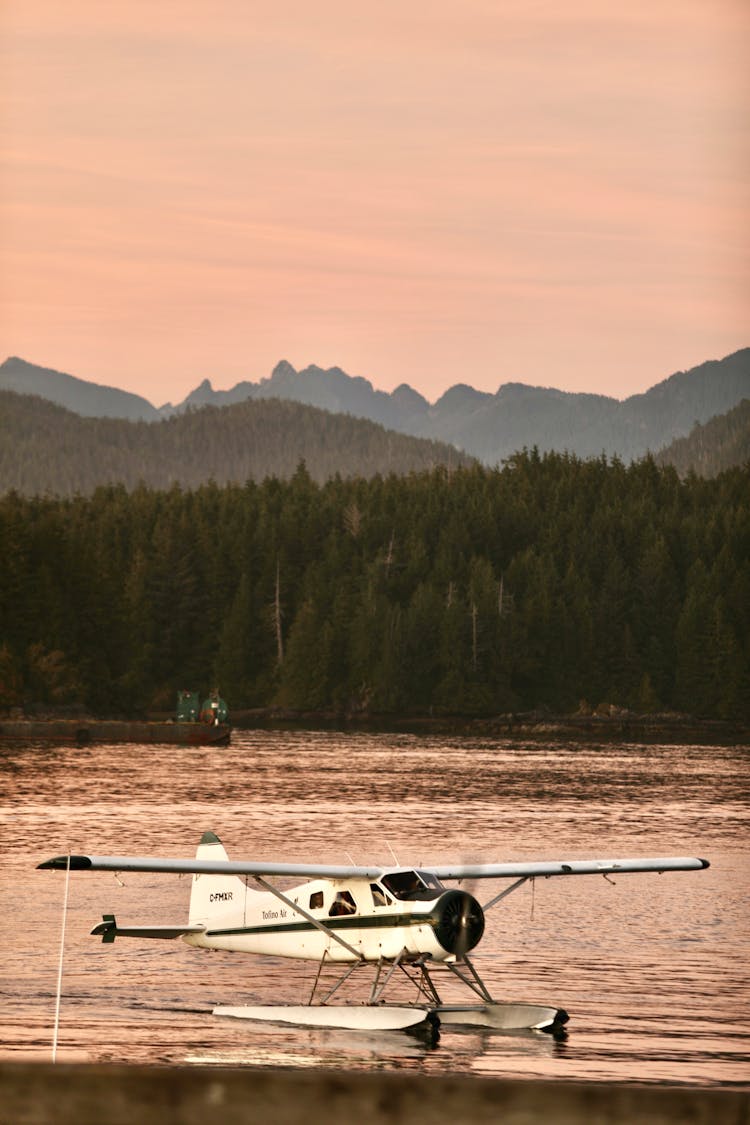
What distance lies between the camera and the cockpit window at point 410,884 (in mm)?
15445

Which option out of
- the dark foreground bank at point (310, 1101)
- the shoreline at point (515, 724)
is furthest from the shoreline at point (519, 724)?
the dark foreground bank at point (310, 1101)

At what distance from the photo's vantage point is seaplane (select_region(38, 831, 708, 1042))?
595 inches

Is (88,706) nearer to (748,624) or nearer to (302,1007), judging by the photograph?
(748,624)

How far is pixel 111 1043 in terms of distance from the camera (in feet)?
53.8

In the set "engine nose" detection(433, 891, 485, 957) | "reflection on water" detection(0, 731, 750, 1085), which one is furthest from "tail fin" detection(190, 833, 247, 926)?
"engine nose" detection(433, 891, 485, 957)

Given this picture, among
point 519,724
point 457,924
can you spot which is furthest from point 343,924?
point 519,724

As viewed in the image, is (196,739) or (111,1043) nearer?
(111,1043)

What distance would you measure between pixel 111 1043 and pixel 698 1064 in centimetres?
625

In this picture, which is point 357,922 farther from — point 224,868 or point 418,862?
point 418,862

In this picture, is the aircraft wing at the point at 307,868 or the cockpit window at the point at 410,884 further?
the cockpit window at the point at 410,884

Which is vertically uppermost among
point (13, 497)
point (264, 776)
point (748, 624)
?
point (13, 497)

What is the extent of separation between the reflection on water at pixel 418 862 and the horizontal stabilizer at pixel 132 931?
3.38 feet

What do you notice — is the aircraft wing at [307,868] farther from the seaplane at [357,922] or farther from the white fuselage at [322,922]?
the white fuselage at [322,922]

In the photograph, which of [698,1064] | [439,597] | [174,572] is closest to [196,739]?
[439,597]
